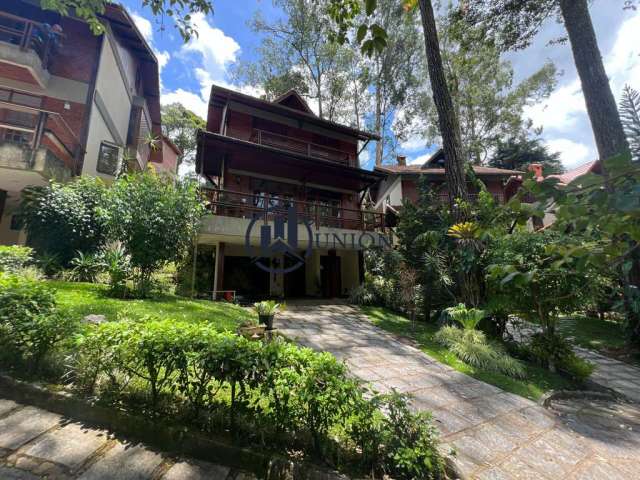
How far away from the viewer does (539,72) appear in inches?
755

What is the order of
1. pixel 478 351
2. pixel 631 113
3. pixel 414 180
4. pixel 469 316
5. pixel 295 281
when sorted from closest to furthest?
pixel 631 113, pixel 478 351, pixel 469 316, pixel 295 281, pixel 414 180

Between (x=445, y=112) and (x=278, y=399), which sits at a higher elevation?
(x=445, y=112)

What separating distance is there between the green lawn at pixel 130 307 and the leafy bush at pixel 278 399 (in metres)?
2.14

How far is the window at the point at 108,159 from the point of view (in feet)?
32.5

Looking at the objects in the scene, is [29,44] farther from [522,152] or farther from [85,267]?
[522,152]

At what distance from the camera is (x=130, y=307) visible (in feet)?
17.0

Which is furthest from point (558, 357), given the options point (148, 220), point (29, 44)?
point (29, 44)

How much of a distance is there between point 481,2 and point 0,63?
14589mm

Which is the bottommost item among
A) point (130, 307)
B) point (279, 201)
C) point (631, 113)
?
point (130, 307)

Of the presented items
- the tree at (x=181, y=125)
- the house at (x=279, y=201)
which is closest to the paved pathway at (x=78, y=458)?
the house at (x=279, y=201)

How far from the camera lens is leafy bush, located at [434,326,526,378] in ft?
16.6

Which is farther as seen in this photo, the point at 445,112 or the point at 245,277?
the point at 245,277

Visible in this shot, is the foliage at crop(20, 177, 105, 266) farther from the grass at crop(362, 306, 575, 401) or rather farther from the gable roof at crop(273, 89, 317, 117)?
the gable roof at crop(273, 89, 317, 117)

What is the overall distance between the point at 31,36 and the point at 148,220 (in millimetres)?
7111
